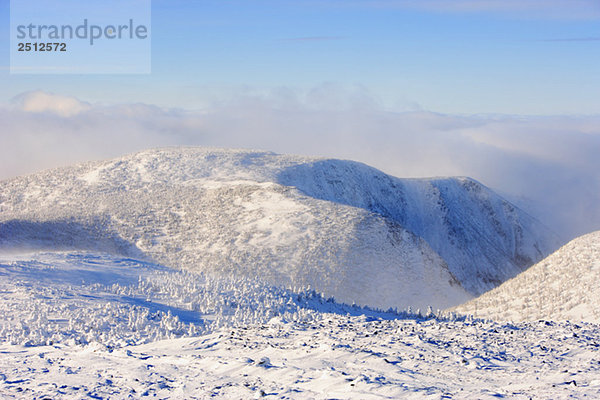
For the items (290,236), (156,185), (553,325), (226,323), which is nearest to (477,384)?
(553,325)

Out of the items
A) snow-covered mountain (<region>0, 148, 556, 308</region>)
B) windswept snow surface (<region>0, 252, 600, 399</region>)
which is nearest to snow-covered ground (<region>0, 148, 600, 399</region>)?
windswept snow surface (<region>0, 252, 600, 399</region>)

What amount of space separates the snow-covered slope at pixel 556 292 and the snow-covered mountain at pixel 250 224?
1570 centimetres

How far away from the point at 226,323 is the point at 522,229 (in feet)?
312

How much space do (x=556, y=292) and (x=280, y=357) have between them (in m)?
19.5

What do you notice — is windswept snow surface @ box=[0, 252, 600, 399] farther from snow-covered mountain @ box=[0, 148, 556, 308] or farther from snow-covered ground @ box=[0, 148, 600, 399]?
snow-covered mountain @ box=[0, 148, 556, 308]

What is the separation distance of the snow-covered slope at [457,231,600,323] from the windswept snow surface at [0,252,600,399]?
855 centimetres

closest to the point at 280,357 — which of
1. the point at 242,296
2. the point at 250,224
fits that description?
the point at 242,296

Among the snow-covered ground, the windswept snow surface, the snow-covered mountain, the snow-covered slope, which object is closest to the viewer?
the windswept snow surface

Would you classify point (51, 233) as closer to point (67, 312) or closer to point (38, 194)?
point (38, 194)

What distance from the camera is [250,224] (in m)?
56.5

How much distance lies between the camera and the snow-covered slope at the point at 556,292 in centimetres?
2505

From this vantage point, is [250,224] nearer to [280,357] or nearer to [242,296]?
[242,296]

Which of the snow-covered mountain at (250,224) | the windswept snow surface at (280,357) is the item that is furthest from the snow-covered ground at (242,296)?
the snow-covered mountain at (250,224)

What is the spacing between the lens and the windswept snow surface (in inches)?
417
